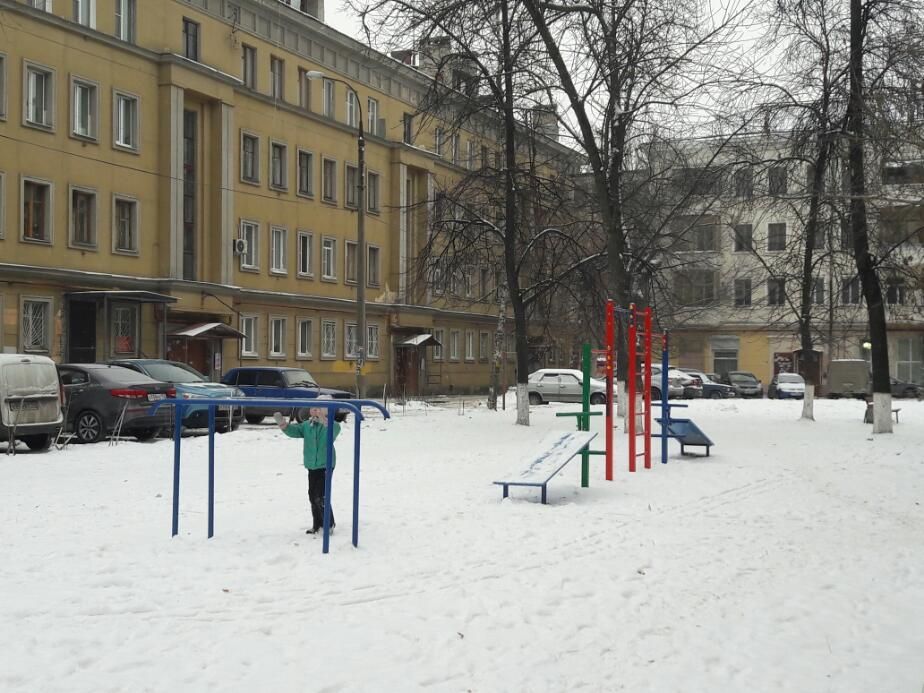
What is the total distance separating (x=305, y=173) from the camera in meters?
45.2

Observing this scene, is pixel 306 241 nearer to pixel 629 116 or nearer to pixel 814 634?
pixel 629 116

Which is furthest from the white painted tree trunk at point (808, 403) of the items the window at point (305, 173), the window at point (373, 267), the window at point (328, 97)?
the window at point (373, 267)

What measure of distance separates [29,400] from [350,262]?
30868mm

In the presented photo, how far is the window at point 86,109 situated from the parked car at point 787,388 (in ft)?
110

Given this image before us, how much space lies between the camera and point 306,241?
45531 mm

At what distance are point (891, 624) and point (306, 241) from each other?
3962 centimetres

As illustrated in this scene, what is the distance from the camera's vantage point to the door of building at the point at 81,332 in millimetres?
33875

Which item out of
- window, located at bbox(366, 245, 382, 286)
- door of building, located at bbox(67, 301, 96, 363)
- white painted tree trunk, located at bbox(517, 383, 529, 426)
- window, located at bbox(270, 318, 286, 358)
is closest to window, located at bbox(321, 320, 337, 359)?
window, located at bbox(270, 318, 286, 358)

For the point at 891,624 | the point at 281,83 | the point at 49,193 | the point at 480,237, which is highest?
the point at 281,83

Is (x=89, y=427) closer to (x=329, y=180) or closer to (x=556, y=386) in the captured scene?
(x=556, y=386)

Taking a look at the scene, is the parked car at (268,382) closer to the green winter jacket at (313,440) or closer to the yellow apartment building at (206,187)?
the yellow apartment building at (206,187)

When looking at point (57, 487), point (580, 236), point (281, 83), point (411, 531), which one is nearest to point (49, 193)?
point (281, 83)

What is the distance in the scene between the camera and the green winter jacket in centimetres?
955

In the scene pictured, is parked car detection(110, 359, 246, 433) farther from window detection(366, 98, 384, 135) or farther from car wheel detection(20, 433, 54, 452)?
window detection(366, 98, 384, 135)
